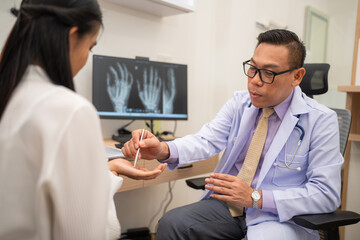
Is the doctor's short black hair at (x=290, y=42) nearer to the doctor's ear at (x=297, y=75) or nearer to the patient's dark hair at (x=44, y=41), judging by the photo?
the doctor's ear at (x=297, y=75)

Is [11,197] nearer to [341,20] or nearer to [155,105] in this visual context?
[155,105]

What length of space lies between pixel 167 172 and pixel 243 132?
574mm

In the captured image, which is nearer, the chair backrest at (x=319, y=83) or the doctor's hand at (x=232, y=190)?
the doctor's hand at (x=232, y=190)

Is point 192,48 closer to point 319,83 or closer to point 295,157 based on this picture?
point 319,83

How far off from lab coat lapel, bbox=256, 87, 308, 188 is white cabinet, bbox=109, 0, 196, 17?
3.57 feet

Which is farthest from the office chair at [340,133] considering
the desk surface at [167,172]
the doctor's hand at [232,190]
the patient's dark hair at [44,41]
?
the patient's dark hair at [44,41]

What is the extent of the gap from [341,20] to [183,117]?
10.1ft

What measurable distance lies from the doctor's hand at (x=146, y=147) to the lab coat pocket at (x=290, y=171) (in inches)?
19.0

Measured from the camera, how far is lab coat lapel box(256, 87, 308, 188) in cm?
131

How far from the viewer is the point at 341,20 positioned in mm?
4039

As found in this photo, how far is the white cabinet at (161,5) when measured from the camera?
2007mm

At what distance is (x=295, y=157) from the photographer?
131 cm

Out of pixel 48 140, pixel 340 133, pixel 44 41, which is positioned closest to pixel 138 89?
pixel 340 133

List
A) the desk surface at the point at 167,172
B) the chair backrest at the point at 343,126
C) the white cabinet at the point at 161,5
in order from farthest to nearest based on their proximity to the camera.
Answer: the white cabinet at the point at 161,5
the desk surface at the point at 167,172
the chair backrest at the point at 343,126
